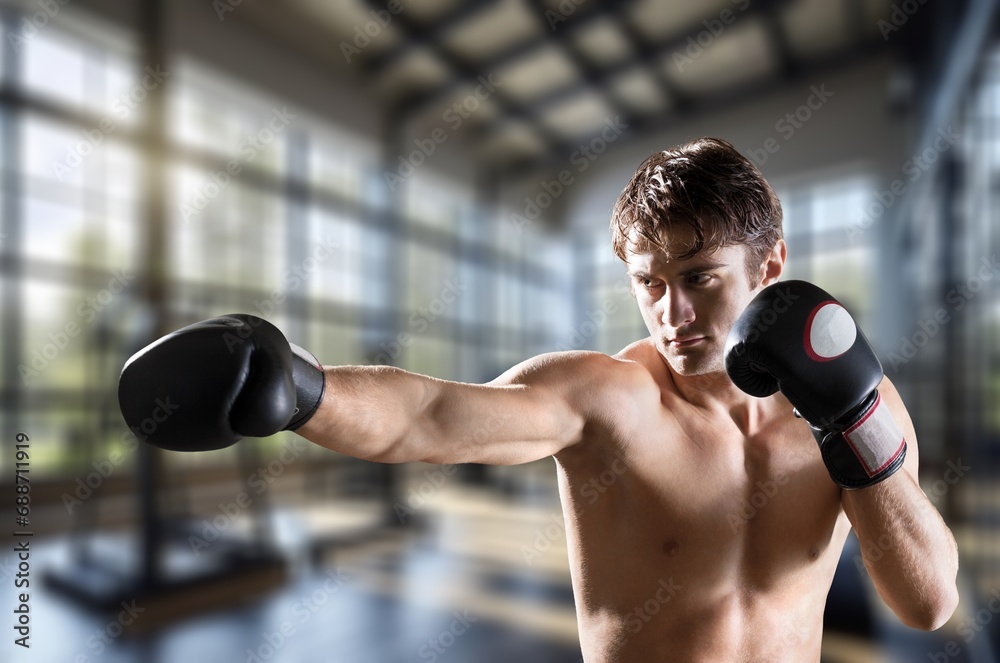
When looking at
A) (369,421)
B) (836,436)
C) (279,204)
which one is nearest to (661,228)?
(836,436)

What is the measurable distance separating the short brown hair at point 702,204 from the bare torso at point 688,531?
209mm

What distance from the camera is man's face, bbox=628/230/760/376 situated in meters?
0.85

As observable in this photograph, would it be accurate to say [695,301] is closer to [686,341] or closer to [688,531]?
[686,341]

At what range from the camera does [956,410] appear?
3832mm

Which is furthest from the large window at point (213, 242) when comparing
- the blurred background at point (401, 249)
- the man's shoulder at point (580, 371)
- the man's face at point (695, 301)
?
the man's face at point (695, 301)

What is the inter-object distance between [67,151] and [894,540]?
4562 mm

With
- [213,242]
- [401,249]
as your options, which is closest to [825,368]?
[401,249]

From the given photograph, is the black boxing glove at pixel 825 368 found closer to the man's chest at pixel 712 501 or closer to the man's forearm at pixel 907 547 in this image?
the man's forearm at pixel 907 547

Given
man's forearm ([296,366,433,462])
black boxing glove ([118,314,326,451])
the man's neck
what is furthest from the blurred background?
black boxing glove ([118,314,326,451])

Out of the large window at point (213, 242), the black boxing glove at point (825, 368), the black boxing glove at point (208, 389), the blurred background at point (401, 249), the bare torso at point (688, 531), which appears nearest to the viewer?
the black boxing glove at point (208, 389)

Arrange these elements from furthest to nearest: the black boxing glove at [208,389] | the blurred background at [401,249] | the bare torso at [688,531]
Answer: the blurred background at [401,249], the bare torso at [688,531], the black boxing glove at [208,389]

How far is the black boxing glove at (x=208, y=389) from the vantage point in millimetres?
582

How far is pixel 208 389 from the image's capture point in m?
0.59

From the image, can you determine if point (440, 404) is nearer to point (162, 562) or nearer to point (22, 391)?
point (162, 562)
